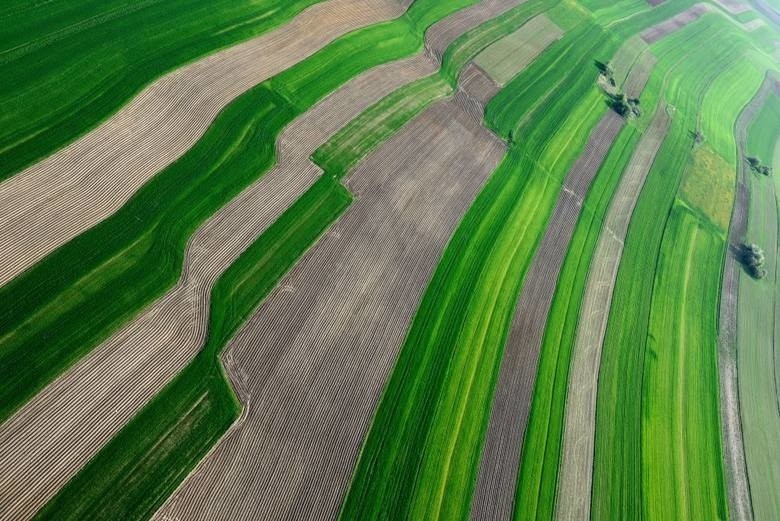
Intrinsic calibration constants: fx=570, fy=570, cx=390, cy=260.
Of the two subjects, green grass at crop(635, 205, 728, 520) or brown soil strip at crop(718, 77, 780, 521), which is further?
brown soil strip at crop(718, 77, 780, 521)

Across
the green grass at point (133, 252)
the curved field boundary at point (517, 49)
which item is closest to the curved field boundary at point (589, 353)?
the curved field boundary at point (517, 49)

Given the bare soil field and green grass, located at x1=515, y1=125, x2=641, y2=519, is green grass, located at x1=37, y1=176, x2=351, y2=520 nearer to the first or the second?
green grass, located at x1=515, y1=125, x2=641, y2=519

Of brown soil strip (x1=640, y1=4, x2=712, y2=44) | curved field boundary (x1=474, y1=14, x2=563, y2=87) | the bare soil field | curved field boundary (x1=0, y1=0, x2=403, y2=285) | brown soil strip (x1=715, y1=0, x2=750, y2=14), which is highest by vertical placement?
brown soil strip (x1=715, y1=0, x2=750, y2=14)

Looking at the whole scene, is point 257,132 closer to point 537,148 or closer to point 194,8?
point 194,8

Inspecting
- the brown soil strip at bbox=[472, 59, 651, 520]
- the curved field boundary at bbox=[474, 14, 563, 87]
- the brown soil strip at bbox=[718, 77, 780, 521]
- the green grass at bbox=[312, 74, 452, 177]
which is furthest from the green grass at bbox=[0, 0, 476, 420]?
the brown soil strip at bbox=[718, 77, 780, 521]

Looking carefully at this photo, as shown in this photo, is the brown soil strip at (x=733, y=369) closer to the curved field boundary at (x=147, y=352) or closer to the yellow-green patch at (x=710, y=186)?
the yellow-green patch at (x=710, y=186)

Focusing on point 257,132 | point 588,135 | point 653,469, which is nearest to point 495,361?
point 653,469
